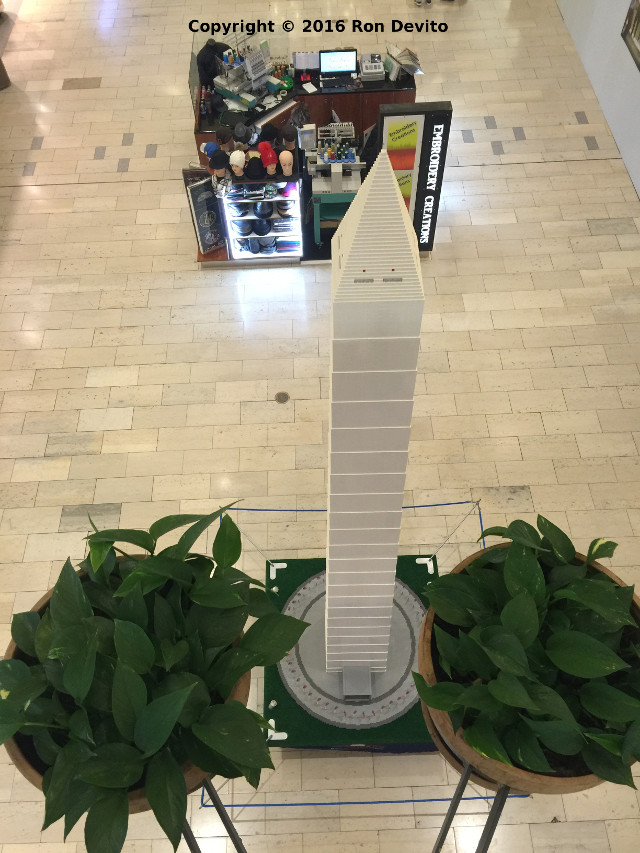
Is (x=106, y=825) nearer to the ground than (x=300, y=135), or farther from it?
farther from it

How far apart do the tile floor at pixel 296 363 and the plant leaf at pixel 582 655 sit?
2.56 meters

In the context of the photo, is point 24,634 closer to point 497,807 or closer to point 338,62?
point 497,807

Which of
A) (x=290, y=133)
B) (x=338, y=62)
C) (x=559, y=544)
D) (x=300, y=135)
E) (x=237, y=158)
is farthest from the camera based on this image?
(x=338, y=62)

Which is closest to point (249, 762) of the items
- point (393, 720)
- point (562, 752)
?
point (562, 752)

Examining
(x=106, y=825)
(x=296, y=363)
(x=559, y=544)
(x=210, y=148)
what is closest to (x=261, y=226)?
(x=210, y=148)

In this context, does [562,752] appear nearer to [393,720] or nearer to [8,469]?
[393,720]

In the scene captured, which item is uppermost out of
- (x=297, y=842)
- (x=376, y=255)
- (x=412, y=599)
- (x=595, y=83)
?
(x=376, y=255)

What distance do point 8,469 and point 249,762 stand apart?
453 cm

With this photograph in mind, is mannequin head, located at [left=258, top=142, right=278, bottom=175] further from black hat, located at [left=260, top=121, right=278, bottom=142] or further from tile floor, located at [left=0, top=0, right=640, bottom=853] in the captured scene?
tile floor, located at [left=0, top=0, right=640, bottom=853]

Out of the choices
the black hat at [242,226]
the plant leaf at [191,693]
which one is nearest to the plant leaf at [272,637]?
the plant leaf at [191,693]

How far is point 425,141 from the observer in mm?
6664

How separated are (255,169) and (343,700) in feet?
15.5

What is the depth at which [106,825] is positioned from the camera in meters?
2.35

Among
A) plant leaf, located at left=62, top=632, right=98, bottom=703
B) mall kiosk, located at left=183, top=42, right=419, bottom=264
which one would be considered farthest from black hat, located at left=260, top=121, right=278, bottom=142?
plant leaf, located at left=62, top=632, right=98, bottom=703
